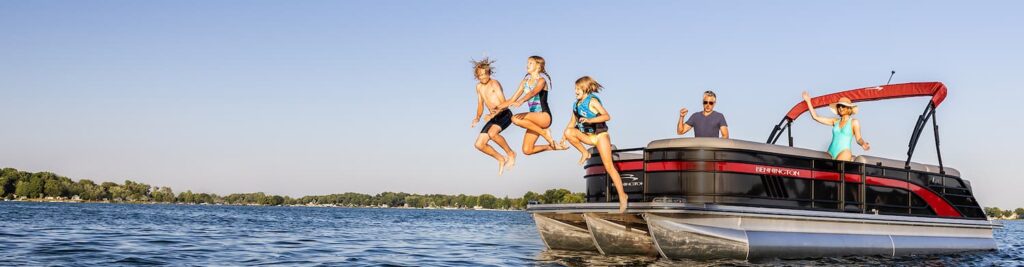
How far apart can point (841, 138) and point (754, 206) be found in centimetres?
215

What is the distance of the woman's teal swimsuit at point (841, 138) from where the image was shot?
45.8 ft

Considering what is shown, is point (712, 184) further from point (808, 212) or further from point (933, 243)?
point (933, 243)

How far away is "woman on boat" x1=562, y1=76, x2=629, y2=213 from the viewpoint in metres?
10.8

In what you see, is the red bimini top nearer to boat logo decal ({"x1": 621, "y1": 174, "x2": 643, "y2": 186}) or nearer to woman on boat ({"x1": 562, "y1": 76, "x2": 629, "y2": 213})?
boat logo decal ({"x1": 621, "y1": 174, "x2": 643, "y2": 186})

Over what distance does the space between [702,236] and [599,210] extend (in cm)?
137

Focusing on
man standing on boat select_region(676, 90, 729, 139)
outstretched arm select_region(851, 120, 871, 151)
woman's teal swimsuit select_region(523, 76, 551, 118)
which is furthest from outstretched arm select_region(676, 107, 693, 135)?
woman's teal swimsuit select_region(523, 76, 551, 118)

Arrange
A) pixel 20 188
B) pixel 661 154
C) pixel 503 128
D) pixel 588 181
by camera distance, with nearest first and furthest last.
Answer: pixel 503 128, pixel 661 154, pixel 588 181, pixel 20 188

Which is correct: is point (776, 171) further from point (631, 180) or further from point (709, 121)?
point (631, 180)

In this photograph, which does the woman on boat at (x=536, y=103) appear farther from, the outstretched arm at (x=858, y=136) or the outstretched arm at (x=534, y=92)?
the outstretched arm at (x=858, y=136)

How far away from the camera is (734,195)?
12648 millimetres

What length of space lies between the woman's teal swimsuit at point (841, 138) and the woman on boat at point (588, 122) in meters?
4.61

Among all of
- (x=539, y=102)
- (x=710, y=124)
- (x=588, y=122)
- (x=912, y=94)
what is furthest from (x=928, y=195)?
(x=539, y=102)

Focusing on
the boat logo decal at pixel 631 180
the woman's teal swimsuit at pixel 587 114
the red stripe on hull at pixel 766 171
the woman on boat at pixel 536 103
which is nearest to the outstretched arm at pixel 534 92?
the woman on boat at pixel 536 103

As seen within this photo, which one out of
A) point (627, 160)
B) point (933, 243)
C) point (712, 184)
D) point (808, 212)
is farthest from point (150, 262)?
point (933, 243)
